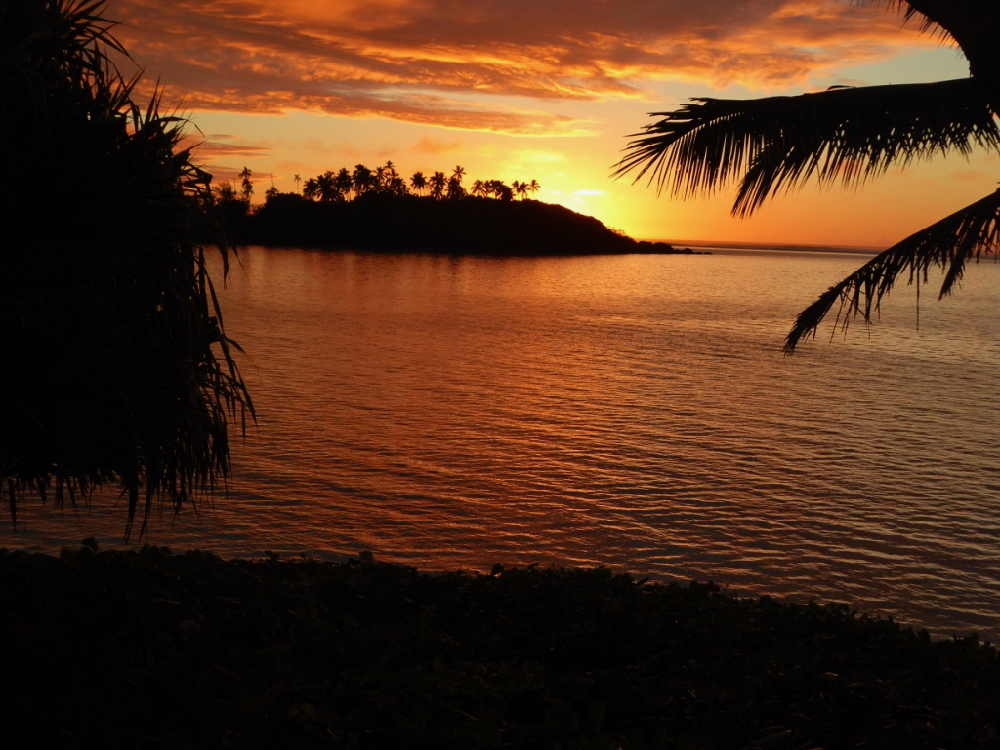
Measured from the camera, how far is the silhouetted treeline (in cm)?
17562

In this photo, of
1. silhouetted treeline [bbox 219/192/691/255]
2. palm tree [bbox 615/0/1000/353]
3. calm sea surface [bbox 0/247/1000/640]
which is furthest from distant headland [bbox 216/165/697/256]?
palm tree [bbox 615/0/1000/353]

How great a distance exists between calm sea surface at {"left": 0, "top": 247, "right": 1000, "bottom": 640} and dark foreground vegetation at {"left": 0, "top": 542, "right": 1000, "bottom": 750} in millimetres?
4008

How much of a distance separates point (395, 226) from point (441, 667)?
17592 centimetres

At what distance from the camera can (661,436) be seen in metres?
19.6

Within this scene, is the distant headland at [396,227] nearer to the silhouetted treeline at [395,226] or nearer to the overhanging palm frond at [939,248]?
the silhouetted treeline at [395,226]

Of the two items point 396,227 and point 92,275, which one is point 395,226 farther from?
A: point 92,275

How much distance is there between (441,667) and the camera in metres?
5.07

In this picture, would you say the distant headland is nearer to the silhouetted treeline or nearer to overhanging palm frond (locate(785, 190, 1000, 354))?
the silhouetted treeline

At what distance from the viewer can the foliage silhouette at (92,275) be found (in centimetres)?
478

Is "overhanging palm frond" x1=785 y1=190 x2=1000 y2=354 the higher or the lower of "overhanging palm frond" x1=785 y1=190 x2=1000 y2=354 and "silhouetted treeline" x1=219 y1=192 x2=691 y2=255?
the lower

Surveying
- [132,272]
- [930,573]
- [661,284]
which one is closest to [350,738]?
[132,272]

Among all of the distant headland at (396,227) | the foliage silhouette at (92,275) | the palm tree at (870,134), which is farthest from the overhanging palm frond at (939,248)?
the distant headland at (396,227)

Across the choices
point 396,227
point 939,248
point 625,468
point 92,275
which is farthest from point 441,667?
point 396,227

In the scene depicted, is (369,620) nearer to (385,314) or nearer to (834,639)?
(834,639)
